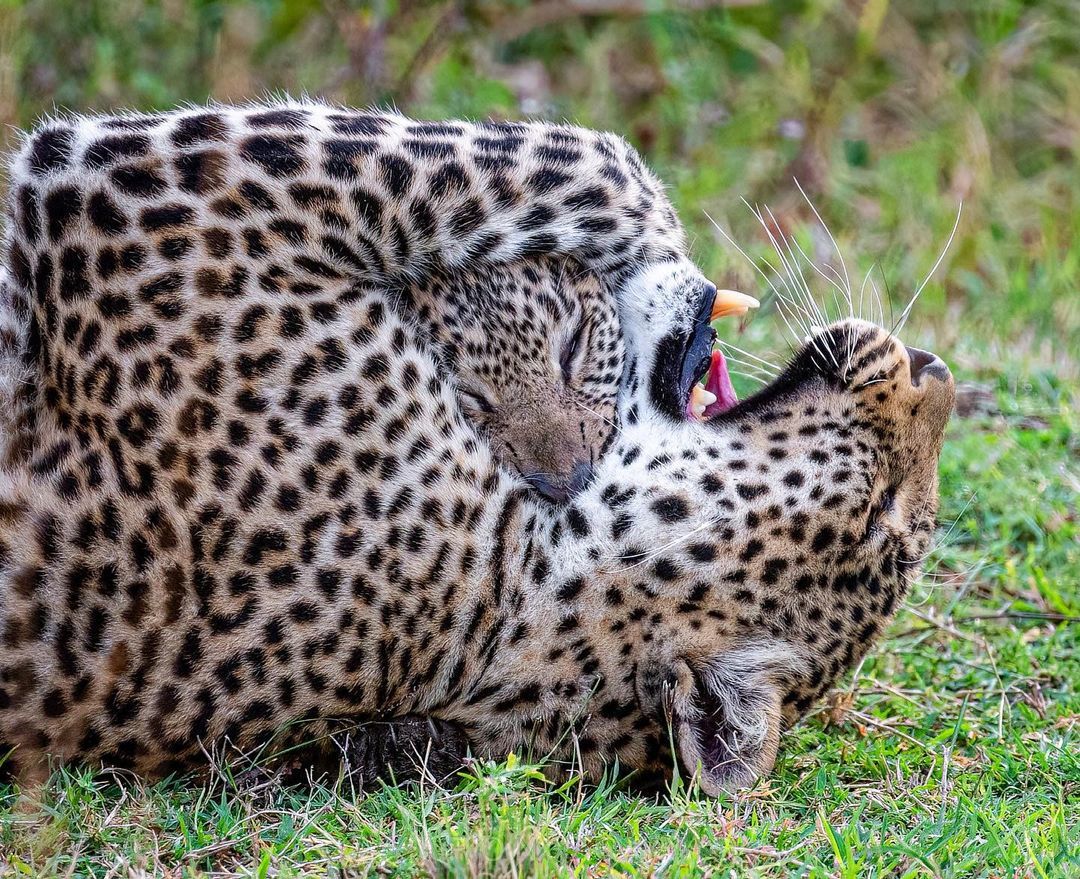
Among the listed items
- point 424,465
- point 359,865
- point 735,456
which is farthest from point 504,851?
point 735,456

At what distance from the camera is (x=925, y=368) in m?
4.59

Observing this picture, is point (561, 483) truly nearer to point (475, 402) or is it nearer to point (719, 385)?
point (475, 402)

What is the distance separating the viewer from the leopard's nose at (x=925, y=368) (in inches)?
180

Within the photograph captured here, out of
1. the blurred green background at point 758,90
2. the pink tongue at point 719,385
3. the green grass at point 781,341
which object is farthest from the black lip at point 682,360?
the blurred green background at point 758,90

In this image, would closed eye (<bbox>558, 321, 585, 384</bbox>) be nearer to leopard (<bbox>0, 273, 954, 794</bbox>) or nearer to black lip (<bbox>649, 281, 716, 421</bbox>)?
black lip (<bbox>649, 281, 716, 421</bbox>)

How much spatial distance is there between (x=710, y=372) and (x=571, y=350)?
50 centimetres

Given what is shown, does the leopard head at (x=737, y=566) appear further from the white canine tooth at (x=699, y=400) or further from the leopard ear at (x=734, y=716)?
the white canine tooth at (x=699, y=400)

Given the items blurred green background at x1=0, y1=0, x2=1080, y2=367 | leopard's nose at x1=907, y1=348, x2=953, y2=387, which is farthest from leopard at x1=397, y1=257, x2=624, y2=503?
blurred green background at x1=0, y1=0, x2=1080, y2=367

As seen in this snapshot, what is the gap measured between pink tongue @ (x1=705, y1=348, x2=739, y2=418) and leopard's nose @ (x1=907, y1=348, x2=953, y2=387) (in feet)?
2.06

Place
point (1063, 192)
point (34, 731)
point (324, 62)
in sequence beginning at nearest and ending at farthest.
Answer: point (34, 731), point (324, 62), point (1063, 192)

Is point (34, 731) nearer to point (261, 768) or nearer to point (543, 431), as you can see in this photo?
point (261, 768)

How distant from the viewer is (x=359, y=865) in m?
3.48

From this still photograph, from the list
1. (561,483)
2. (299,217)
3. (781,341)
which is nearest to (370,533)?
(561,483)

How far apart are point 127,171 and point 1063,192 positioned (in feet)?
23.2
